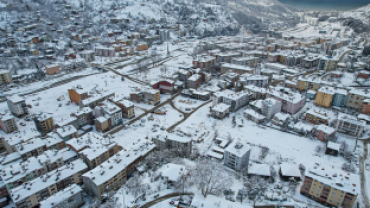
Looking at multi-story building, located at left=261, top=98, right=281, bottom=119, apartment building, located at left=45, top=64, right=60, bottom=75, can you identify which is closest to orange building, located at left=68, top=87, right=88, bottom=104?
apartment building, located at left=45, top=64, right=60, bottom=75

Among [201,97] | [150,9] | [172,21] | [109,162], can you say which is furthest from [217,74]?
[150,9]

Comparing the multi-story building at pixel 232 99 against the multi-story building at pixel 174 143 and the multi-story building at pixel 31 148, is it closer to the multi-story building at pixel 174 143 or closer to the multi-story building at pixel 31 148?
the multi-story building at pixel 174 143

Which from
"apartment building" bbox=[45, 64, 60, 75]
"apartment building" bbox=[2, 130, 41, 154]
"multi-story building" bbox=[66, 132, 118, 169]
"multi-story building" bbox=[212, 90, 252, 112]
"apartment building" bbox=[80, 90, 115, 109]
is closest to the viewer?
"multi-story building" bbox=[66, 132, 118, 169]

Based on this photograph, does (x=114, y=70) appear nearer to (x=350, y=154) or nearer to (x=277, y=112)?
(x=277, y=112)

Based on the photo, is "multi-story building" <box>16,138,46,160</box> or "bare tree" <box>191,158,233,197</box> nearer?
"bare tree" <box>191,158,233,197</box>

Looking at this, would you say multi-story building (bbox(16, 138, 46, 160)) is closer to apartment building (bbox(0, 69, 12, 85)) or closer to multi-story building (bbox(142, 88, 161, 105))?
multi-story building (bbox(142, 88, 161, 105))

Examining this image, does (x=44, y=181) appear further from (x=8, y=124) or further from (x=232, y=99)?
(x=232, y=99)

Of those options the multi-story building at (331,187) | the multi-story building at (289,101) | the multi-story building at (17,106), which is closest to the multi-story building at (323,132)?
the multi-story building at (289,101)
